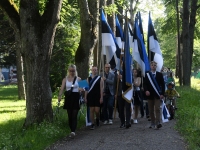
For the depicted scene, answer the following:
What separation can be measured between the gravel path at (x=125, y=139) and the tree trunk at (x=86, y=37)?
4.76 metres

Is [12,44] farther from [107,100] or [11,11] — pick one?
[11,11]

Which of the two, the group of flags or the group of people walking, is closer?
the group of people walking

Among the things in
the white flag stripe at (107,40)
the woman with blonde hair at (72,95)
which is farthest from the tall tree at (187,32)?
the woman with blonde hair at (72,95)

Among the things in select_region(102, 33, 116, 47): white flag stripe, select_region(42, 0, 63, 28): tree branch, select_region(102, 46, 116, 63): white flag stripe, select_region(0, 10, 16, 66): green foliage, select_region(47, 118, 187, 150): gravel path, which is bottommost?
select_region(47, 118, 187, 150): gravel path

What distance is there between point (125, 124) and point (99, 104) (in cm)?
93

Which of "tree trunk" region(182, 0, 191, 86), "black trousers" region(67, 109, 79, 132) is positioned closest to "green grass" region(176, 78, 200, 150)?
"black trousers" region(67, 109, 79, 132)

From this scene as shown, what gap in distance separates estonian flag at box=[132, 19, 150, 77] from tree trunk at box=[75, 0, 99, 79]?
3.42 m

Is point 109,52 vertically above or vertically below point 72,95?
above

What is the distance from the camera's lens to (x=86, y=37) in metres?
17.4

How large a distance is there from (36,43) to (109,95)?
125 inches

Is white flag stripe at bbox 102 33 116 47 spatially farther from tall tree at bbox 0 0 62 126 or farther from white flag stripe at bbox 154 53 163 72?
tall tree at bbox 0 0 62 126

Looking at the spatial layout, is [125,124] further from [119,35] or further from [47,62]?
[119,35]

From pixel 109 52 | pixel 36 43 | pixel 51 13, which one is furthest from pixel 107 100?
pixel 51 13

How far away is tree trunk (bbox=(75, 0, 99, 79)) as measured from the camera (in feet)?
57.2
